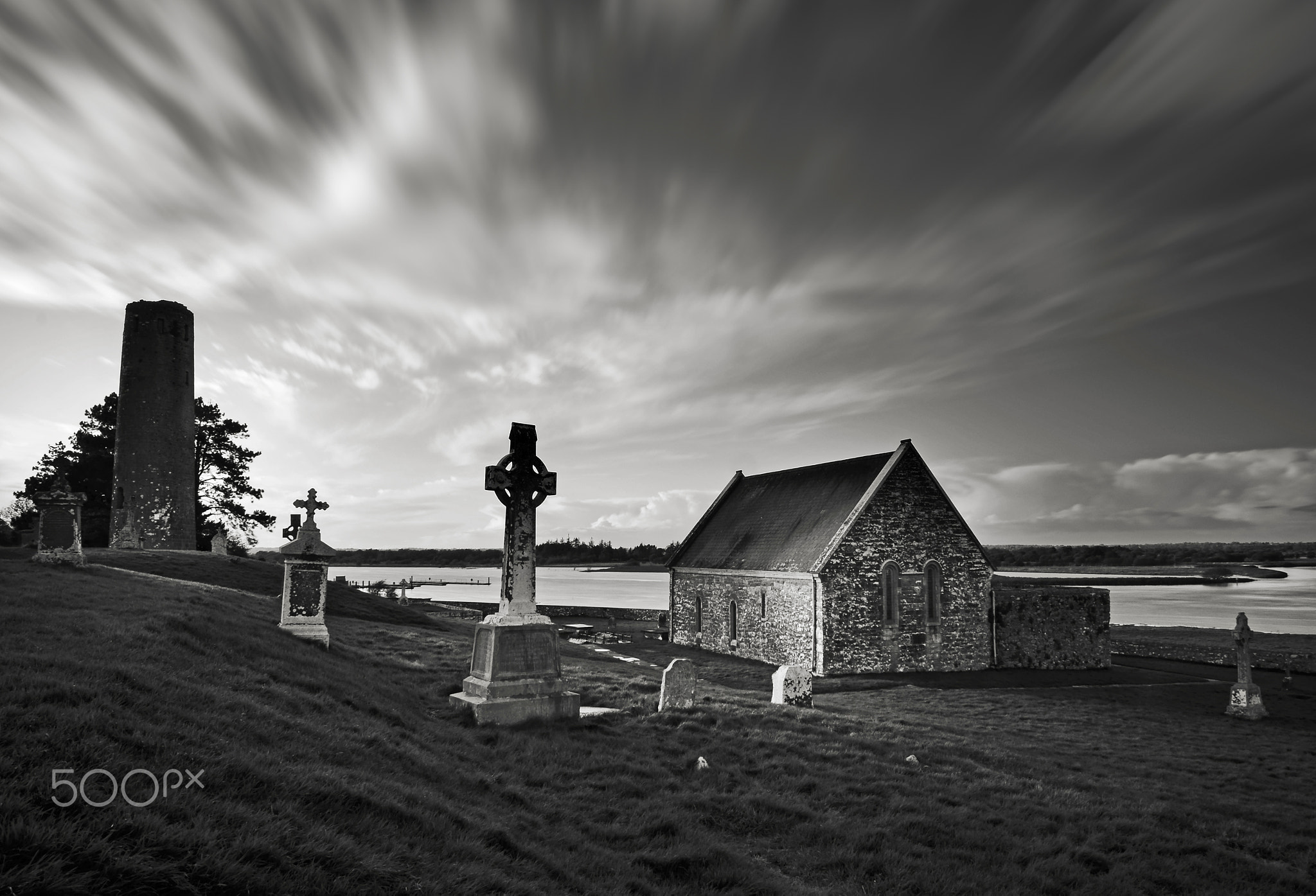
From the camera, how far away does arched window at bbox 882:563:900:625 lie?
79.3ft

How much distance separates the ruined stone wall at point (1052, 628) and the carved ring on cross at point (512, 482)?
20443 millimetres

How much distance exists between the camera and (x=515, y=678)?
34.8 feet

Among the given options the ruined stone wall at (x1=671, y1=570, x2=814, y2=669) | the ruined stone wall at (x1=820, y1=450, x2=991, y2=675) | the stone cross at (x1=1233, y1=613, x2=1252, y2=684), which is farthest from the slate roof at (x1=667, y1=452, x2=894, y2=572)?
the stone cross at (x1=1233, y1=613, x2=1252, y2=684)

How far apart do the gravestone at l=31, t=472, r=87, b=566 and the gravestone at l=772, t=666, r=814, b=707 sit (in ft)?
57.4

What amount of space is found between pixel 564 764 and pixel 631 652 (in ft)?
66.3

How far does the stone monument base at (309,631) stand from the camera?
587 inches

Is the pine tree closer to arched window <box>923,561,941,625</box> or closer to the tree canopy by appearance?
the tree canopy

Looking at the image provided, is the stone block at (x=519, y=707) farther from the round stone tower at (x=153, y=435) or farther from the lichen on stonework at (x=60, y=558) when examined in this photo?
the round stone tower at (x=153, y=435)

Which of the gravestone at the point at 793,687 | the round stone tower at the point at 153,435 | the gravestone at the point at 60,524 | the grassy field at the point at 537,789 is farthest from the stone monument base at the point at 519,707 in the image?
the round stone tower at the point at 153,435

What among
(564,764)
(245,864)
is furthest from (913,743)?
(245,864)

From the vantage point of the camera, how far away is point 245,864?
3959 mm

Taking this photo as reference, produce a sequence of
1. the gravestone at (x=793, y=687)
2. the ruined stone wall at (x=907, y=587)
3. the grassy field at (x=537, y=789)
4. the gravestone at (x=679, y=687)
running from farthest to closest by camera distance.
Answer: the ruined stone wall at (x=907, y=587) < the gravestone at (x=793, y=687) < the gravestone at (x=679, y=687) < the grassy field at (x=537, y=789)

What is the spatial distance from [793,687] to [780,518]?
45.6ft

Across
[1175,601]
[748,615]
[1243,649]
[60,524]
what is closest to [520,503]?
[60,524]
